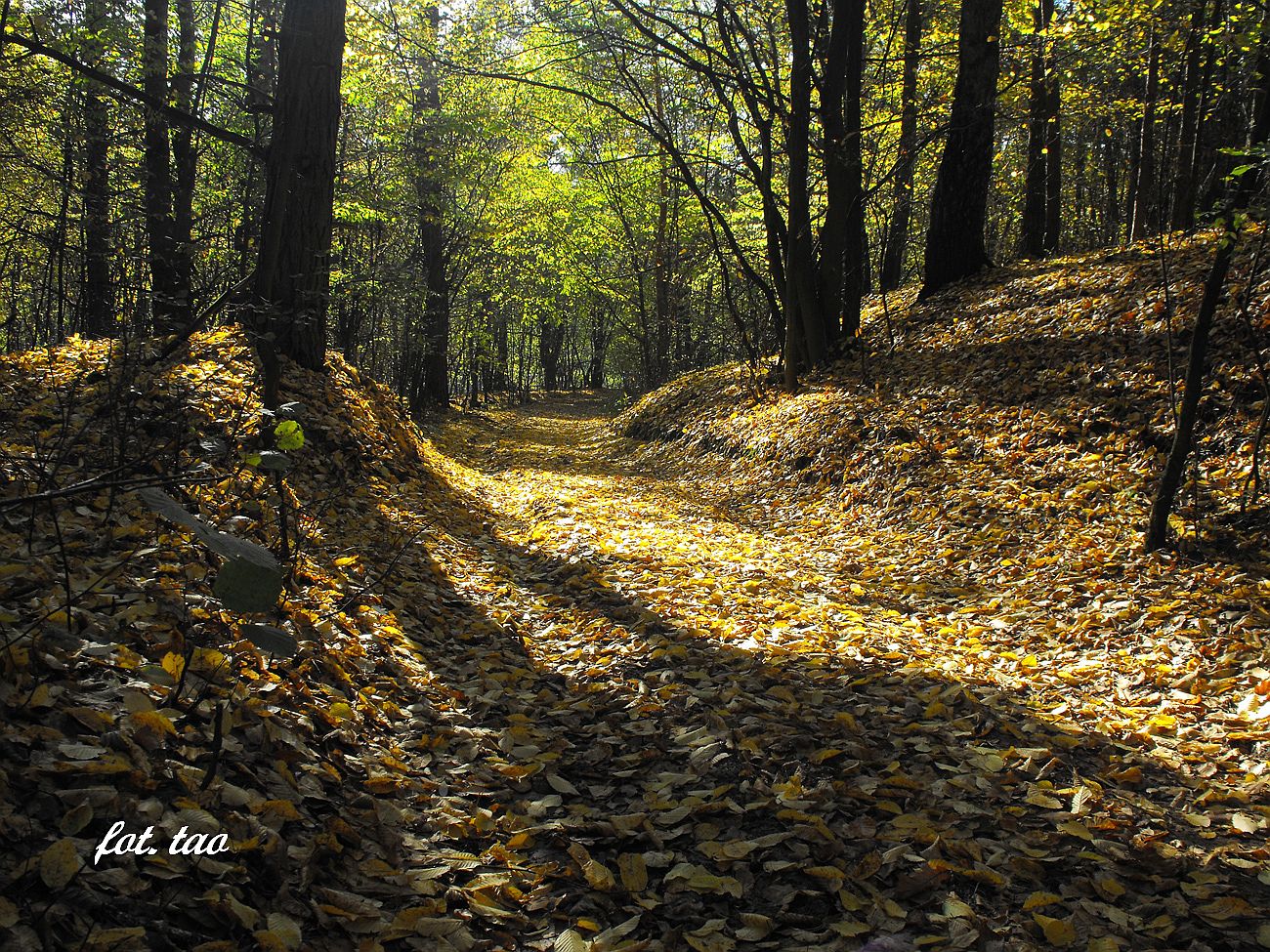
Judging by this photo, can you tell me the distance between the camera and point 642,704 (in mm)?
3695

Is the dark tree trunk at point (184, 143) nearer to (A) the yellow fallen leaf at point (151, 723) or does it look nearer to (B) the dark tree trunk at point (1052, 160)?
(A) the yellow fallen leaf at point (151, 723)

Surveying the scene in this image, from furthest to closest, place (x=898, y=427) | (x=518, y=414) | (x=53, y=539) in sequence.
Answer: (x=518, y=414) → (x=898, y=427) → (x=53, y=539)

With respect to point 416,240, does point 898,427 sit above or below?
below

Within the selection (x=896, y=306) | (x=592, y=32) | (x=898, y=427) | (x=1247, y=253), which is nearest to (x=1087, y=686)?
(x=898, y=427)

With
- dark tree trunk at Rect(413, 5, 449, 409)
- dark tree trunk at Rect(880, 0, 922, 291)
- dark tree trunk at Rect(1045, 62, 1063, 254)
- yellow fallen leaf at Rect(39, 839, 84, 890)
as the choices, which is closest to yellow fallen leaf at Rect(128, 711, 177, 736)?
yellow fallen leaf at Rect(39, 839, 84, 890)

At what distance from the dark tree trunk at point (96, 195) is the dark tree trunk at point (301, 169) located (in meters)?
1.36

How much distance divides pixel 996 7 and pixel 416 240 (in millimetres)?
13474

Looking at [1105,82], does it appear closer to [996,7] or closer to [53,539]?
[996,7]

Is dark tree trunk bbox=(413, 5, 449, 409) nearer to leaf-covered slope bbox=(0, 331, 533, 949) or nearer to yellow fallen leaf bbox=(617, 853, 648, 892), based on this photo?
leaf-covered slope bbox=(0, 331, 533, 949)

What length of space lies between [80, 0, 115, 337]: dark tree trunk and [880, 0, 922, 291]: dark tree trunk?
357 inches

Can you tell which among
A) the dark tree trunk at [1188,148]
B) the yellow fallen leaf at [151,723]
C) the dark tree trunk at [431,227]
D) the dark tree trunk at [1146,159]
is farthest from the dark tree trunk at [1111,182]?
the yellow fallen leaf at [151,723]

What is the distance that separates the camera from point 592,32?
993 centimetres

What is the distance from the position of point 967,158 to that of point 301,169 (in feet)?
26.7

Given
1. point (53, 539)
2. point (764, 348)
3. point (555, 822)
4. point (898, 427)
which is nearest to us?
point (555, 822)
